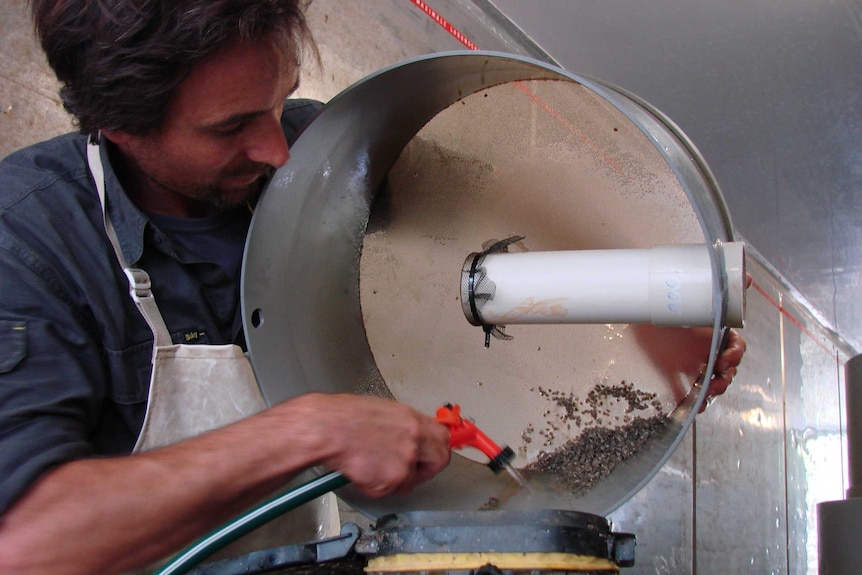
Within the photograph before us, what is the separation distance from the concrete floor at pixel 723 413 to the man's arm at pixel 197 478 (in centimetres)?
44

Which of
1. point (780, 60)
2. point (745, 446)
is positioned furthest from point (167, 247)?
point (745, 446)

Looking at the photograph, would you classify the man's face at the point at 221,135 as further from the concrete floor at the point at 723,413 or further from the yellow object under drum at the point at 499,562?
the yellow object under drum at the point at 499,562

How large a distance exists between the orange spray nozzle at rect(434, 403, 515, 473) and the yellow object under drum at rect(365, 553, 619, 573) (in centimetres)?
21

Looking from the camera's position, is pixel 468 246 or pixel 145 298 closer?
pixel 145 298

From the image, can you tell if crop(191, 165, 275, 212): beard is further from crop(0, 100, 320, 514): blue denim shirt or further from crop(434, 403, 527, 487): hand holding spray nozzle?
crop(434, 403, 527, 487): hand holding spray nozzle

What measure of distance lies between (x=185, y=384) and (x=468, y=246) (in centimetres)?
35

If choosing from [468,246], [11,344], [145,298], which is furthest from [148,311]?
[468,246]

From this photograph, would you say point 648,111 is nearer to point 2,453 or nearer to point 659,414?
point 659,414

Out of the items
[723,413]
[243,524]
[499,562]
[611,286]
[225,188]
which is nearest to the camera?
[499,562]

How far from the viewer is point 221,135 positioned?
2.36ft

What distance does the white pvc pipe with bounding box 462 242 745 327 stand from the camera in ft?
2.01

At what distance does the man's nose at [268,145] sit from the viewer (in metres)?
0.71

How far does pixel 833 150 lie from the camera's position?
1602 millimetres

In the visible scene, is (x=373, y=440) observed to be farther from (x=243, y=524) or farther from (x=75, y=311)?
(x=75, y=311)
